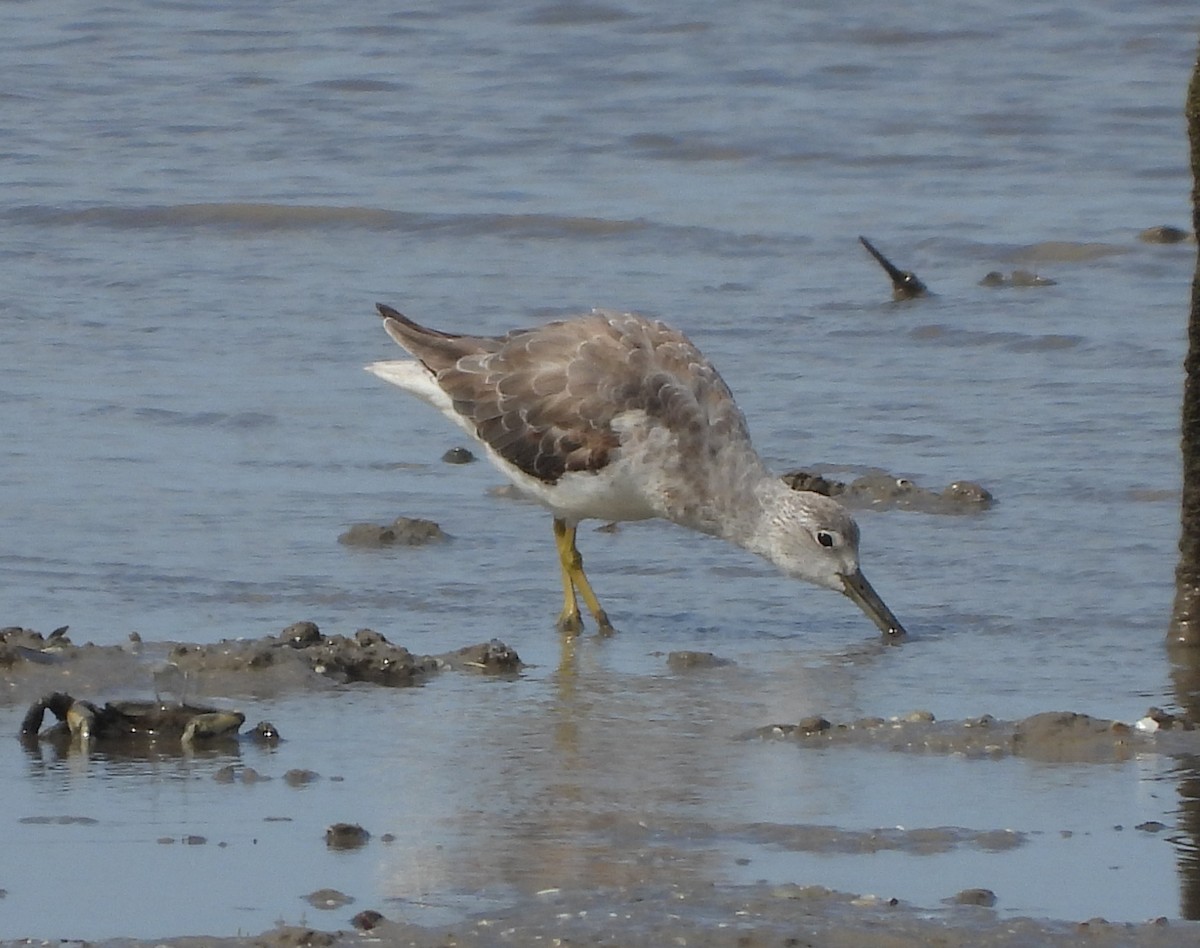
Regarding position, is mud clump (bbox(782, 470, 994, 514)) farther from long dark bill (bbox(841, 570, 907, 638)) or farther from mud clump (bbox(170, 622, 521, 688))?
mud clump (bbox(170, 622, 521, 688))

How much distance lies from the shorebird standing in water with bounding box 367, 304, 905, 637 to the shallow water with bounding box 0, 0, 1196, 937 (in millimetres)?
250

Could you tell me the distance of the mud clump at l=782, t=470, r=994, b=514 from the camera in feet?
31.7

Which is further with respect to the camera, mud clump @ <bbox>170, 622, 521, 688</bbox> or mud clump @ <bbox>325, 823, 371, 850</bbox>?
mud clump @ <bbox>170, 622, 521, 688</bbox>

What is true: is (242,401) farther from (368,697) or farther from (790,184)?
(790,184)

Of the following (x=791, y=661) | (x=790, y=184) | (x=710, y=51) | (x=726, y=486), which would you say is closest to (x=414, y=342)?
(x=726, y=486)

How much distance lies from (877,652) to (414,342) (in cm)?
245

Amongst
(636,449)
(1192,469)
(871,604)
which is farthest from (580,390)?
(1192,469)

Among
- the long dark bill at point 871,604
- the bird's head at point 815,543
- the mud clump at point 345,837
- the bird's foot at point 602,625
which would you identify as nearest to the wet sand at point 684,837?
the mud clump at point 345,837

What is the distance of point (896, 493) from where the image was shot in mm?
9766

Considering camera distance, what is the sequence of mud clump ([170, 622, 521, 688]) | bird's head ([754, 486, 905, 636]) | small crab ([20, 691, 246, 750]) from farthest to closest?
1. bird's head ([754, 486, 905, 636])
2. mud clump ([170, 622, 521, 688])
3. small crab ([20, 691, 246, 750])

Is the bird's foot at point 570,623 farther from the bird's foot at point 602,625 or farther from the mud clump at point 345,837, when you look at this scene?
the mud clump at point 345,837

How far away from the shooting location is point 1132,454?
10.3 meters

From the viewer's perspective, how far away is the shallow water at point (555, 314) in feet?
19.4

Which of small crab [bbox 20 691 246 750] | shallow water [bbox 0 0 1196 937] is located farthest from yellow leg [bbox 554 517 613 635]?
small crab [bbox 20 691 246 750]
